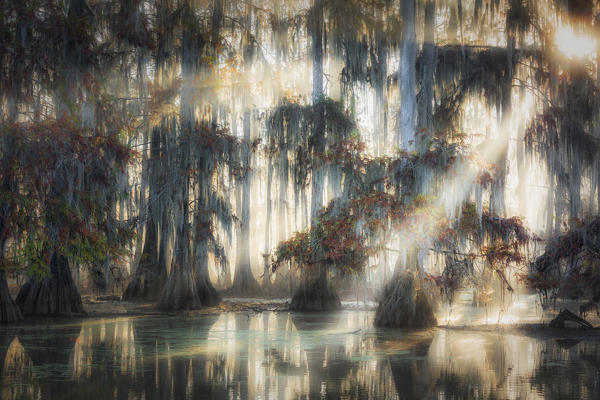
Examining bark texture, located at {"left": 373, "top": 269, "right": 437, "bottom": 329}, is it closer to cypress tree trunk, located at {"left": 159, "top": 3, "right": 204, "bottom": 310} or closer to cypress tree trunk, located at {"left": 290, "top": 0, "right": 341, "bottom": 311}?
cypress tree trunk, located at {"left": 290, "top": 0, "right": 341, "bottom": 311}

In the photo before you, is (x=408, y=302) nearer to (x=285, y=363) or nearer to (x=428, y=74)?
(x=285, y=363)

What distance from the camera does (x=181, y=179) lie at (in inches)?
744

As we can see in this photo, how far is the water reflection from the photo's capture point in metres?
7.40

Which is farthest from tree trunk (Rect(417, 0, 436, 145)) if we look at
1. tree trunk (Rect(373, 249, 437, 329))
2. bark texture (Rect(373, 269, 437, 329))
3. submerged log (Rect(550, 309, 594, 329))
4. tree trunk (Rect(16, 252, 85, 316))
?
tree trunk (Rect(16, 252, 85, 316))

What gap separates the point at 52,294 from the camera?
1630 cm

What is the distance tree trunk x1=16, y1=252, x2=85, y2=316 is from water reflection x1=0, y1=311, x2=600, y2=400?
6.91 feet

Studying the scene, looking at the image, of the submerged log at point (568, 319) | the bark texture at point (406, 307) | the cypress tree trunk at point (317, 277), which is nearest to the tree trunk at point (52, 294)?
the cypress tree trunk at point (317, 277)

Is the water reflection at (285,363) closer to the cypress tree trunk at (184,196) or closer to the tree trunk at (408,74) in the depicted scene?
the cypress tree trunk at (184,196)

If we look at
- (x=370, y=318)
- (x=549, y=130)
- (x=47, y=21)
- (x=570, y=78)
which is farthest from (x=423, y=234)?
(x=47, y=21)

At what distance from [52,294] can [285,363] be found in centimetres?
901

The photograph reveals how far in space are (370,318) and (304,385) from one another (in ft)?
30.9

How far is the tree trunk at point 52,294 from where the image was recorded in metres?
16.1

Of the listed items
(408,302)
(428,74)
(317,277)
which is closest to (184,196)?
(317,277)

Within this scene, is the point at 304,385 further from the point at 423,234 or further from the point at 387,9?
the point at 387,9
